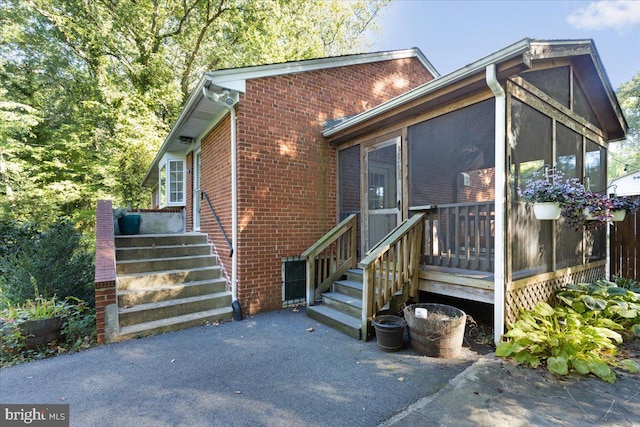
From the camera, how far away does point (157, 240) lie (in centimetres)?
549

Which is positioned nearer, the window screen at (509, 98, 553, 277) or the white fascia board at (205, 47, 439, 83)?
the window screen at (509, 98, 553, 277)

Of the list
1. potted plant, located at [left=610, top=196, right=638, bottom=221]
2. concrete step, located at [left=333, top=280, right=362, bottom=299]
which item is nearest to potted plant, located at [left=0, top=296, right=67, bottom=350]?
concrete step, located at [left=333, top=280, right=362, bottom=299]

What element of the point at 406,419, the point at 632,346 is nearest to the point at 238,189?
the point at 406,419

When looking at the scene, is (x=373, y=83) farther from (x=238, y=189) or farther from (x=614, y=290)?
(x=614, y=290)

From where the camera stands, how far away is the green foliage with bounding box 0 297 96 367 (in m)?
3.39

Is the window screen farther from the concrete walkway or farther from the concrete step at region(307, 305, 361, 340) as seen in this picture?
the concrete step at region(307, 305, 361, 340)

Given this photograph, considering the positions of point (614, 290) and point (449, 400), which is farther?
point (614, 290)

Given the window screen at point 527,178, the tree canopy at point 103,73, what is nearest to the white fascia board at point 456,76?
the window screen at point 527,178

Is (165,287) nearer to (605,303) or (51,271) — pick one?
(51,271)

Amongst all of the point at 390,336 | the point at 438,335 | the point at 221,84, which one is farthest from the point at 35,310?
the point at 438,335

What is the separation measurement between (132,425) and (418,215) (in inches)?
151

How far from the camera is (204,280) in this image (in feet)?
17.0

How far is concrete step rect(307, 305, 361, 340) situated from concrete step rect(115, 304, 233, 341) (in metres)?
1.37

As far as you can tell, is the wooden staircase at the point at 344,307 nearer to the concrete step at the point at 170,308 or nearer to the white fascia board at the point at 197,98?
the concrete step at the point at 170,308
